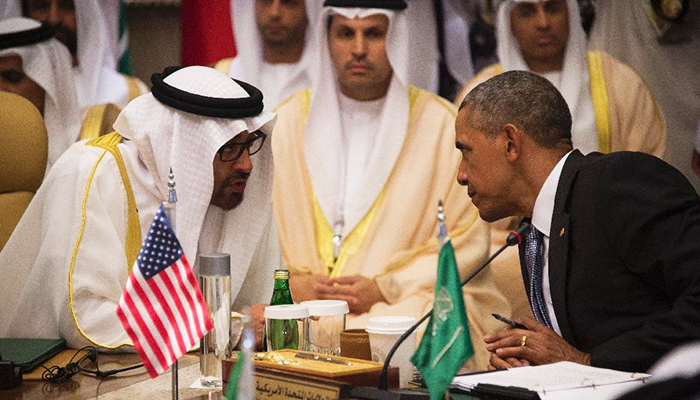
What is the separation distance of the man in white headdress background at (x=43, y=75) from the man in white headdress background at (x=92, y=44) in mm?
69

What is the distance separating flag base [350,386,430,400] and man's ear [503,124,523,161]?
1017 mm

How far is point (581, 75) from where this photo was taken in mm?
4844

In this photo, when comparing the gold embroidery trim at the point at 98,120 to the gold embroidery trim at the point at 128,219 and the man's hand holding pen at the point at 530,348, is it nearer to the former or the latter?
the gold embroidery trim at the point at 128,219

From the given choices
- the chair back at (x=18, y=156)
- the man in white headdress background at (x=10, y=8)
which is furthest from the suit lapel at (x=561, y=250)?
the man in white headdress background at (x=10, y=8)

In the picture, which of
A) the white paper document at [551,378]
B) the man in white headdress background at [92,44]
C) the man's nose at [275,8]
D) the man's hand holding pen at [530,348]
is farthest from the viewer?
the man in white headdress background at [92,44]

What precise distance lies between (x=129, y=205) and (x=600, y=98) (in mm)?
2606

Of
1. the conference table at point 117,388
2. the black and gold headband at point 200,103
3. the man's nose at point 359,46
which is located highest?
the man's nose at point 359,46

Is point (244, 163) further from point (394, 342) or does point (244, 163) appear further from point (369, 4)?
point (369, 4)

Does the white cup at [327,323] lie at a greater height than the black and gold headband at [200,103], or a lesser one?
lesser

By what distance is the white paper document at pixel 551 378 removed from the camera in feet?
6.16

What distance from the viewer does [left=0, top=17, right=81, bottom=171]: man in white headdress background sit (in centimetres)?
513

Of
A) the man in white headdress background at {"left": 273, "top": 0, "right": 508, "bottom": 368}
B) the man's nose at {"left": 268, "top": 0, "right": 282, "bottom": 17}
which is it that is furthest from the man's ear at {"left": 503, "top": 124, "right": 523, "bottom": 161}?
the man's nose at {"left": 268, "top": 0, "right": 282, "bottom": 17}

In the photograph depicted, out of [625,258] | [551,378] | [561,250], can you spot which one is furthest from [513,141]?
[551,378]

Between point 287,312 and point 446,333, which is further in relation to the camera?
point 287,312
